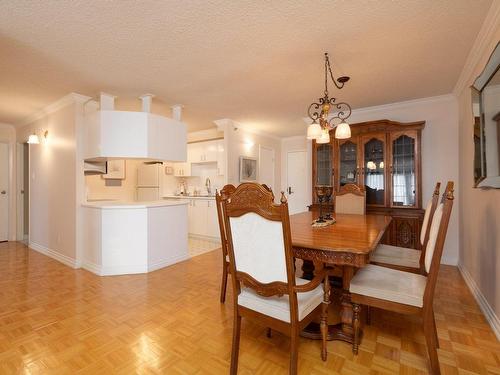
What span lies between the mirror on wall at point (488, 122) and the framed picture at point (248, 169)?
140 inches

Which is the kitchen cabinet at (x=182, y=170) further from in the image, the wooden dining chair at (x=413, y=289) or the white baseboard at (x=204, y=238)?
the wooden dining chair at (x=413, y=289)

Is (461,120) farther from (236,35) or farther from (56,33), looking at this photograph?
(56,33)

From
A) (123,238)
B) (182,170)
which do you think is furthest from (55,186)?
(182,170)

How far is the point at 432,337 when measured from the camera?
1440mm

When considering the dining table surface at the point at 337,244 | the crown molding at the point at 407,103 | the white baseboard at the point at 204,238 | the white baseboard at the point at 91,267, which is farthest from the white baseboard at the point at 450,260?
the white baseboard at the point at 91,267

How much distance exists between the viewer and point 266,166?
6090 mm

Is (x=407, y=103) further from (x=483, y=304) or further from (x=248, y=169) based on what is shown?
(x=248, y=169)

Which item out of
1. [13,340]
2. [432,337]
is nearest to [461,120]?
[432,337]

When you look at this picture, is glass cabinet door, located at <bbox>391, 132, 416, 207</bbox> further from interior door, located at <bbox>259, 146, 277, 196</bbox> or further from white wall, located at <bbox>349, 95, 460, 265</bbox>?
interior door, located at <bbox>259, 146, 277, 196</bbox>

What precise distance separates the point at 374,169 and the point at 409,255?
1.72 m

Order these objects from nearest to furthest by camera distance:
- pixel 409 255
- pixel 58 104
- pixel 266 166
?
pixel 409 255 < pixel 58 104 < pixel 266 166

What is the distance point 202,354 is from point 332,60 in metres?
2.71

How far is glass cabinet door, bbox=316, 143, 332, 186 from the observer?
13.5 feet

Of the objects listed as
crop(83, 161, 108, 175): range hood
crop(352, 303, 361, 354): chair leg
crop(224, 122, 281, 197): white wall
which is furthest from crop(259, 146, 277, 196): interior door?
crop(352, 303, 361, 354): chair leg
